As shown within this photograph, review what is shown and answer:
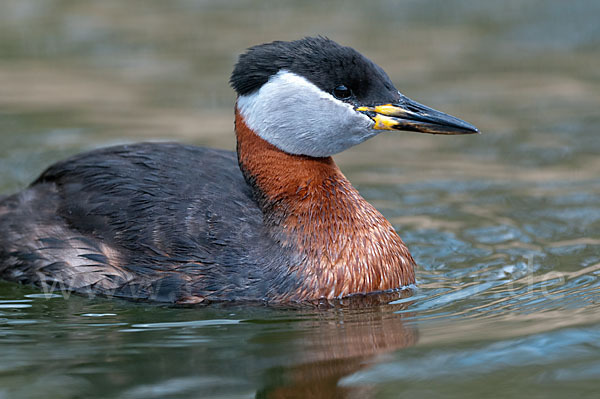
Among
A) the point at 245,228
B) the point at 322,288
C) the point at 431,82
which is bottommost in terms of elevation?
the point at 322,288

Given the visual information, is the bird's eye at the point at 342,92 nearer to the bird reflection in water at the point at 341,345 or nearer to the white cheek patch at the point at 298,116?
the white cheek patch at the point at 298,116

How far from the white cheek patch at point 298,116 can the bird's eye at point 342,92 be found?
0.05m

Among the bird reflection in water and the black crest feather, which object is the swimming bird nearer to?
the black crest feather

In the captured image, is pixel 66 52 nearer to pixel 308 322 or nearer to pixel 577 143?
pixel 577 143

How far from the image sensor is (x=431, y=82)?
13.3m

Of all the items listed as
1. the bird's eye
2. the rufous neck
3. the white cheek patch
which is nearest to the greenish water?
the rufous neck

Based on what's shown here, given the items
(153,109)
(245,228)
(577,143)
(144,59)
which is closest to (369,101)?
(245,228)

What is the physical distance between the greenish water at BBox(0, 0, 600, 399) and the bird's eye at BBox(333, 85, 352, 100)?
1.60 meters

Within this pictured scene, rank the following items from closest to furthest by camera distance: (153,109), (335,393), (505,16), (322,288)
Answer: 1. (335,393)
2. (322,288)
3. (153,109)
4. (505,16)

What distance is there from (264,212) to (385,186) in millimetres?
2705

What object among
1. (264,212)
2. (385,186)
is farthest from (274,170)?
(385,186)

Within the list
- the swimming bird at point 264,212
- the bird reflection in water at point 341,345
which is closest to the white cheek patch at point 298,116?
the swimming bird at point 264,212

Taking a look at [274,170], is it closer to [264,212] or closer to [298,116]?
[264,212]

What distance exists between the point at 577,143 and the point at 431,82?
9.34ft
